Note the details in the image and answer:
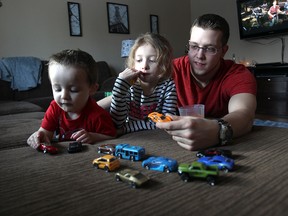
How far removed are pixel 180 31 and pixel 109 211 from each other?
5.18m

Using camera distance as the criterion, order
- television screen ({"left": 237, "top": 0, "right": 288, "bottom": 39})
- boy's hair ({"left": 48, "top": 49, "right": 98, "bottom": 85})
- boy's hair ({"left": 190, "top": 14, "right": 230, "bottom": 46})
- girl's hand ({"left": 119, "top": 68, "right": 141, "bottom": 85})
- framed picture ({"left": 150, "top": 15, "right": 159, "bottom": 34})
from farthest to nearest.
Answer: framed picture ({"left": 150, "top": 15, "right": 159, "bottom": 34}) → television screen ({"left": 237, "top": 0, "right": 288, "bottom": 39}) → boy's hair ({"left": 190, "top": 14, "right": 230, "bottom": 46}) → girl's hand ({"left": 119, "top": 68, "right": 141, "bottom": 85}) → boy's hair ({"left": 48, "top": 49, "right": 98, "bottom": 85})

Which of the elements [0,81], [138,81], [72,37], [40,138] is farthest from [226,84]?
[72,37]

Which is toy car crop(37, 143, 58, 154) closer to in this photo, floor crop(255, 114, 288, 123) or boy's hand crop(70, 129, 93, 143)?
boy's hand crop(70, 129, 93, 143)

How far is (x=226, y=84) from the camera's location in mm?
1200

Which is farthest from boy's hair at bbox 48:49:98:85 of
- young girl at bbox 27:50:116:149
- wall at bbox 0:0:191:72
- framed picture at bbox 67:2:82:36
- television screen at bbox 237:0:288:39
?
television screen at bbox 237:0:288:39

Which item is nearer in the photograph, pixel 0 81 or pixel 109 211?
pixel 109 211

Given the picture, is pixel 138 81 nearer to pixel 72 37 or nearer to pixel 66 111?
pixel 66 111

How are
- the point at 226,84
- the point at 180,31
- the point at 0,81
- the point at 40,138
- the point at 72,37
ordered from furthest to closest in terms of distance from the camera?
1. the point at 180,31
2. the point at 72,37
3. the point at 0,81
4. the point at 226,84
5. the point at 40,138

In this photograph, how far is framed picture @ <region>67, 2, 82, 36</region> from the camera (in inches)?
151

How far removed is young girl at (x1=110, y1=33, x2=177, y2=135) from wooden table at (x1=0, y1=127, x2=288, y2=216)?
467 millimetres

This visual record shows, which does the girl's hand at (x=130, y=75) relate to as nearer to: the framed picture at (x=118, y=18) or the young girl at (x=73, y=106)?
the young girl at (x=73, y=106)

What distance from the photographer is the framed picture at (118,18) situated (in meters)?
4.25

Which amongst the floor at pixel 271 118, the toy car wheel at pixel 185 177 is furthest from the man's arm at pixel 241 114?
the floor at pixel 271 118

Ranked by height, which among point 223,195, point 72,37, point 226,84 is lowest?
point 223,195
